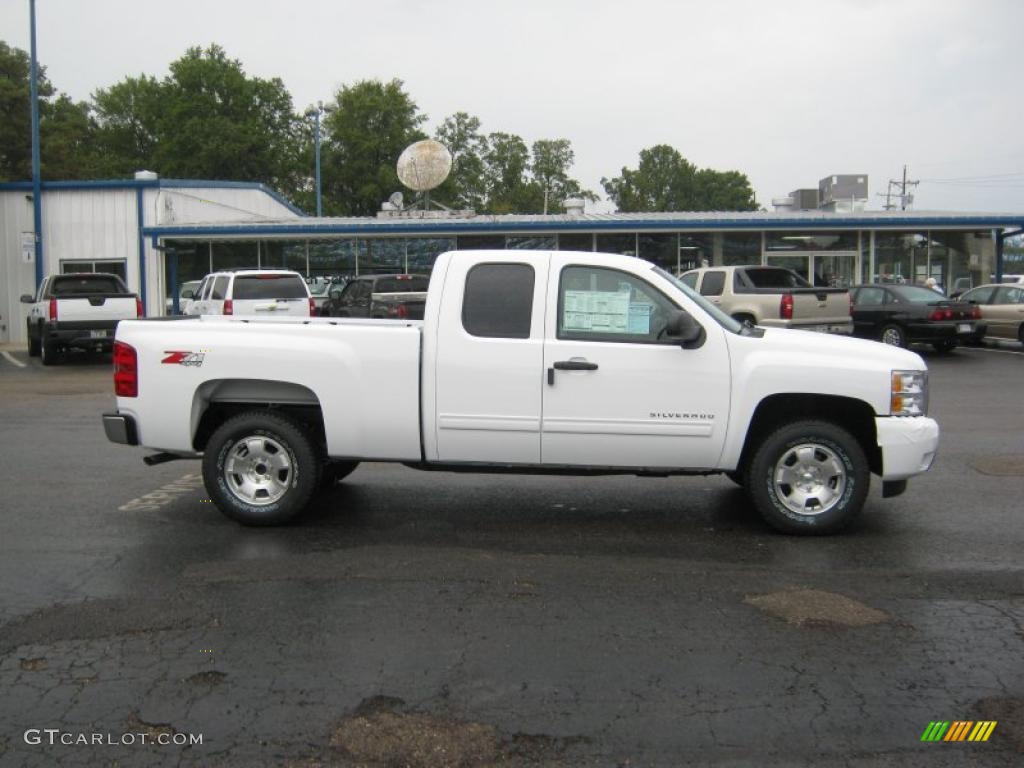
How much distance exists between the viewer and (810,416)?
6.56 m

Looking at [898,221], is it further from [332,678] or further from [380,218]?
[332,678]

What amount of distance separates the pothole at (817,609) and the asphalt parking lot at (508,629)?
0.02 meters

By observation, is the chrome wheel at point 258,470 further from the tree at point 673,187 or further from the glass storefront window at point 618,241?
the tree at point 673,187

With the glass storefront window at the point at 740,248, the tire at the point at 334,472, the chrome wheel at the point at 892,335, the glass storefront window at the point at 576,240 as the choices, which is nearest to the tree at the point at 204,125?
the glass storefront window at the point at 576,240

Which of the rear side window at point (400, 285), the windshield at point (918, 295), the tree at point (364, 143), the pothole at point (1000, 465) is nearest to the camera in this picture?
the pothole at point (1000, 465)

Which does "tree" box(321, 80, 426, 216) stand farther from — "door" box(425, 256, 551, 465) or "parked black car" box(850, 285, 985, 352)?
"door" box(425, 256, 551, 465)

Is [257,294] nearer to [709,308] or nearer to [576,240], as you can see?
[576,240]

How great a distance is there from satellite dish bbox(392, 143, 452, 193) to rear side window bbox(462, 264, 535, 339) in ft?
82.5

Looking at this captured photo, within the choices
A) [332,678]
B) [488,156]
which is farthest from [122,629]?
[488,156]

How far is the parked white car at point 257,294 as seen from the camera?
62.2ft

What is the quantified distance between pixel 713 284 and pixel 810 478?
47.8ft

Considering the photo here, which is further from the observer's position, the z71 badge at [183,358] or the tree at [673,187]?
the tree at [673,187]

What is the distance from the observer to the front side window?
6406 mm

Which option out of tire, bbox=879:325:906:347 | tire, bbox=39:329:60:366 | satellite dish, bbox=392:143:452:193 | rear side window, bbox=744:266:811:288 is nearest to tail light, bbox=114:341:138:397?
tire, bbox=39:329:60:366
